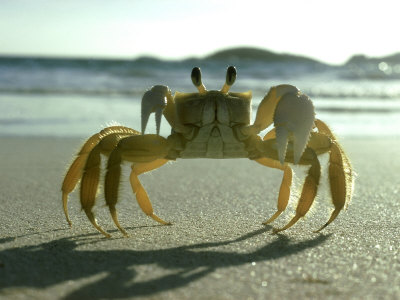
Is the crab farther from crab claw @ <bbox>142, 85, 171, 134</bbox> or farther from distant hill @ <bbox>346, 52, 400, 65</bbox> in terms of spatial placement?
distant hill @ <bbox>346, 52, 400, 65</bbox>

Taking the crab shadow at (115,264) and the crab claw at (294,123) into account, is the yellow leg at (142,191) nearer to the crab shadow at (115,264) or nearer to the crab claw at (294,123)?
the crab shadow at (115,264)

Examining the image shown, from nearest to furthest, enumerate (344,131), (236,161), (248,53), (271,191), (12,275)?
1. (12,275)
2. (271,191)
3. (236,161)
4. (344,131)
5. (248,53)

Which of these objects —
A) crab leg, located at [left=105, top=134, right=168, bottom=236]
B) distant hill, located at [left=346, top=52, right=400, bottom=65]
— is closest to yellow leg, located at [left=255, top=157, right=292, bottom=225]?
crab leg, located at [left=105, top=134, right=168, bottom=236]

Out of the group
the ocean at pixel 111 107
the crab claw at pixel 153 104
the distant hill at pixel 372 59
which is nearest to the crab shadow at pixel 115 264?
the crab claw at pixel 153 104

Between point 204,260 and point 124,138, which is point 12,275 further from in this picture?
point 124,138

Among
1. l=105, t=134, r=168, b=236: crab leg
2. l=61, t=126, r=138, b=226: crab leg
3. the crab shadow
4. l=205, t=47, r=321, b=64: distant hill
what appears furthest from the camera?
l=205, t=47, r=321, b=64: distant hill

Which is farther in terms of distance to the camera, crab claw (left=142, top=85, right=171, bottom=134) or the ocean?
the ocean

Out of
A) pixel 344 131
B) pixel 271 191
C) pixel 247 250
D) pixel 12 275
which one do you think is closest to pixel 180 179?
pixel 271 191
